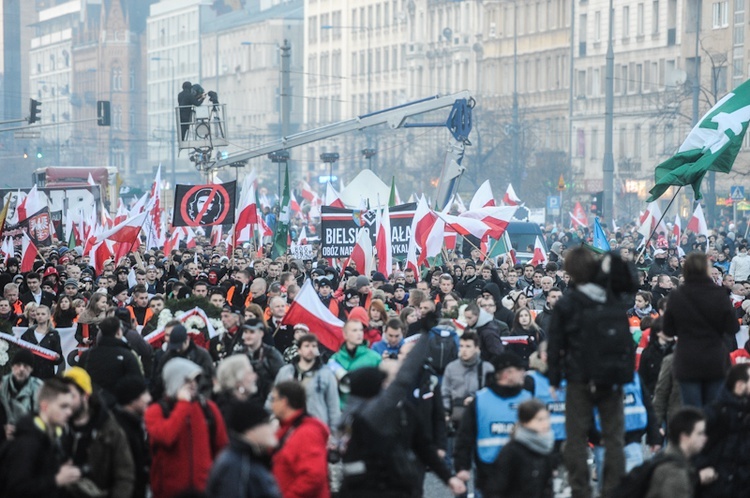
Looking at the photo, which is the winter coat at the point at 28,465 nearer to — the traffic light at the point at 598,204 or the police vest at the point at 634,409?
the police vest at the point at 634,409

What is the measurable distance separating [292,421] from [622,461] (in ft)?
6.94

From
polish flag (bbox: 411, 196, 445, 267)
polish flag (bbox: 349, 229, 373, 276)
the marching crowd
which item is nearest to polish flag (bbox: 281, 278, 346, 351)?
the marching crowd

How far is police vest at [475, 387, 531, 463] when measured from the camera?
10.4 meters

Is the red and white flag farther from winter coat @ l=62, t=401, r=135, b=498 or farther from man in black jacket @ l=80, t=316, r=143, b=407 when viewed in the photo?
winter coat @ l=62, t=401, r=135, b=498

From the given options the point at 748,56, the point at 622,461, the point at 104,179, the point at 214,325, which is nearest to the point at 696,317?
the point at 622,461

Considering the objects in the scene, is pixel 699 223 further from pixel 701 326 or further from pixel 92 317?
pixel 701 326

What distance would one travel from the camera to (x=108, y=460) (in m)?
9.33

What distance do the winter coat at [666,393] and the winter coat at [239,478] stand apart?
462 cm

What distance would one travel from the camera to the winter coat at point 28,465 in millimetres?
8586

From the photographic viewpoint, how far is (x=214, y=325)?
16375 mm

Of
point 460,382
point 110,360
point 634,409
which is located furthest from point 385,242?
point 634,409

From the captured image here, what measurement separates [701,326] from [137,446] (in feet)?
12.2

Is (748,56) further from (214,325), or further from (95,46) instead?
(95,46)

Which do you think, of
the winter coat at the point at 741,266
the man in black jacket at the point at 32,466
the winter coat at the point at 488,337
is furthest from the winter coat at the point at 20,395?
the winter coat at the point at 741,266
